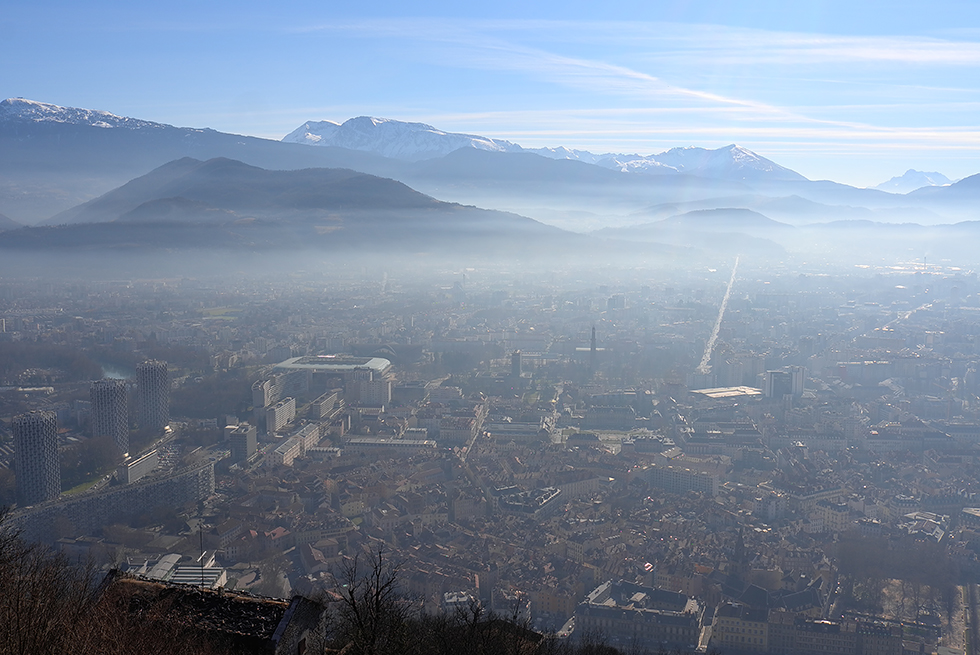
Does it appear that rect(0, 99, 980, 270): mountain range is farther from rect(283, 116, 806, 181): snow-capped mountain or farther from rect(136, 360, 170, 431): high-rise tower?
rect(136, 360, 170, 431): high-rise tower

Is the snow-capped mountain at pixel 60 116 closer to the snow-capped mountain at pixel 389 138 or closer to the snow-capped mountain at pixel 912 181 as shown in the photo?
the snow-capped mountain at pixel 389 138

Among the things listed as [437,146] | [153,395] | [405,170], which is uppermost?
[437,146]

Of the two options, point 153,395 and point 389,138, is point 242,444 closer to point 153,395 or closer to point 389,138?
point 153,395

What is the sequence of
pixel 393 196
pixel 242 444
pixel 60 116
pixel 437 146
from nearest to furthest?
pixel 242 444 < pixel 393 196 < pixel 60 116 < pixel 437 146

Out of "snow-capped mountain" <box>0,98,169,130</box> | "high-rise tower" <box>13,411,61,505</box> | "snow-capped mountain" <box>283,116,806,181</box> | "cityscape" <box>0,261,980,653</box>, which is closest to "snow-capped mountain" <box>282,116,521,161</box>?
"snow-capped mountain" <box>283,116,806,181</box>

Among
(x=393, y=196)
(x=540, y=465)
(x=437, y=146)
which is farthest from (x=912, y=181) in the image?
(x=540, y=465)

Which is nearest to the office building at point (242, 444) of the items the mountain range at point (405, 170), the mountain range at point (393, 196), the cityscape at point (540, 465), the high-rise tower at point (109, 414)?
the cityscape at point (540, 465)

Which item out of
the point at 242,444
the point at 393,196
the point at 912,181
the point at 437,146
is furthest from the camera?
the point at 912,181
